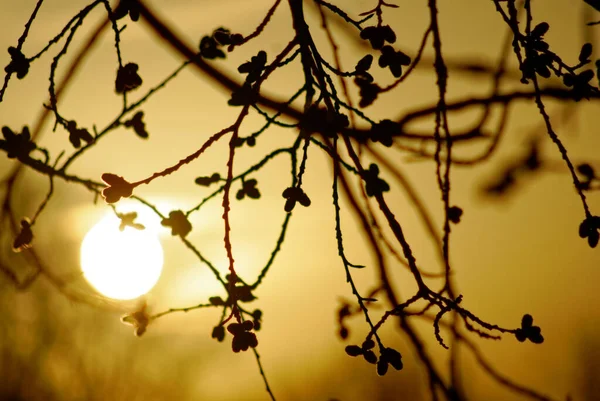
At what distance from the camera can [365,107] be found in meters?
2.04

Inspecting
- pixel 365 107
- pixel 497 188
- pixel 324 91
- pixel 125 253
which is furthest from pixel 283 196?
pixel 125 253

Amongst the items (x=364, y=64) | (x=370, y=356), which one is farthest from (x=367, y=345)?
(x=364, y=64)

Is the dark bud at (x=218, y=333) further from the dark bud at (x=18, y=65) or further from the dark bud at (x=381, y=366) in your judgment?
the dark bud at (x=18, y=65)

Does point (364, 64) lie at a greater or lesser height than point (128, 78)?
lesser

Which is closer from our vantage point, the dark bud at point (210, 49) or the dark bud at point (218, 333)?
the dark bud at point (218, 333)

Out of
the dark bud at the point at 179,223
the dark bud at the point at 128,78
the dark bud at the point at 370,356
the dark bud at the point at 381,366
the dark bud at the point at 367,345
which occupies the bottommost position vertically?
the dark bud at the point at 381,366

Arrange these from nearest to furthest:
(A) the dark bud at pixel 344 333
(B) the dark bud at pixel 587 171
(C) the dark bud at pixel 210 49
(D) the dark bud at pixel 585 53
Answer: (D) the dark bud at pixel 585 53
(B) the dark bud at pixel 587 171
(C) the dark bud at pixel 210 49
(A) the dark bud at pixel 344 333

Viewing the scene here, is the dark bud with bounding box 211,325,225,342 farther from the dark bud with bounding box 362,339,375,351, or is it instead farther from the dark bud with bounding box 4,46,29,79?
the dark bud with bounding box 4,46,29,79

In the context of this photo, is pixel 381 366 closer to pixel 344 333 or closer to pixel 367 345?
pixel 367 345

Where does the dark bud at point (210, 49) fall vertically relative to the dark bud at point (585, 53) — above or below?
above

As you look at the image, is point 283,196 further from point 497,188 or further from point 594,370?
point 594,370

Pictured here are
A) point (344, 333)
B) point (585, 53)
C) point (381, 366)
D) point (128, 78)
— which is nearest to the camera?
point (381, 366)

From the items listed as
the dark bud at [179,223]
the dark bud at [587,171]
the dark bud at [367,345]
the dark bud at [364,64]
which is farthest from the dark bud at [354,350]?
the dark bud at [587,171]

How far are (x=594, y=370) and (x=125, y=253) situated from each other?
10540 millimetres
